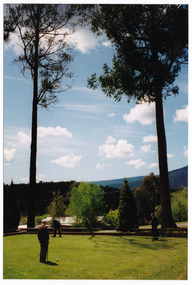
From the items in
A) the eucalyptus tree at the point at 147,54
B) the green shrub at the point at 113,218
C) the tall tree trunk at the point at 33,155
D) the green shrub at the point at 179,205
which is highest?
the eucalyptus tree at the point at 147,54

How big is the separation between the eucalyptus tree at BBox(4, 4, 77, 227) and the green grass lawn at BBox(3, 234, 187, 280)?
5.57 feet

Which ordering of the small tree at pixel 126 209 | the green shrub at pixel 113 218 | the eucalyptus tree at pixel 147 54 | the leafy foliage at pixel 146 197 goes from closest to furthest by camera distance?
the eucalyptus tree at pixel 147 54
the small tree at pixel 126 209
the green shrub at pixel 113 218
the leafy foliage at pixel 146 197

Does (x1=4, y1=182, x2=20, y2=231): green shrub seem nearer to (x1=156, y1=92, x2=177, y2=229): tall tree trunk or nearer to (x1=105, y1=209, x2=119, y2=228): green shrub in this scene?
(x1=105, y1=209, x2=119, y2=228): green shrub

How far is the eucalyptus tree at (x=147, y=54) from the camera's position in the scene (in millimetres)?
6891

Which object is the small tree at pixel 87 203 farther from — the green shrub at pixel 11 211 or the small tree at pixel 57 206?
the green shrub at pixel 11 211

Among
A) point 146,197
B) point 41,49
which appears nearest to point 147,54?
point 41,49

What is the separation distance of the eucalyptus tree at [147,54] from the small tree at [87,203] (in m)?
2.80

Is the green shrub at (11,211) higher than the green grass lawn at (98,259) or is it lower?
higher

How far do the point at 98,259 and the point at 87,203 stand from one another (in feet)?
12.9

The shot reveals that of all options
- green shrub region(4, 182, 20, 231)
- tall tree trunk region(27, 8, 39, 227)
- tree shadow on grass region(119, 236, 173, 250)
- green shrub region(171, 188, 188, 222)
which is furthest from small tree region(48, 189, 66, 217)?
green shrub region(171, 188, 188, 222)

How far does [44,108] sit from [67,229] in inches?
163

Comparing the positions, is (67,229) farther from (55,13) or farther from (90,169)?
(55,13)

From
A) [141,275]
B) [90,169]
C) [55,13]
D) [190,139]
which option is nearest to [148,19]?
[55,13]

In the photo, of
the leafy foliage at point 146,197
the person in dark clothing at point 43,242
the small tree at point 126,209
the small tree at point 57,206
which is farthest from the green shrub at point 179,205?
the person in dark clothing at point 43,242
